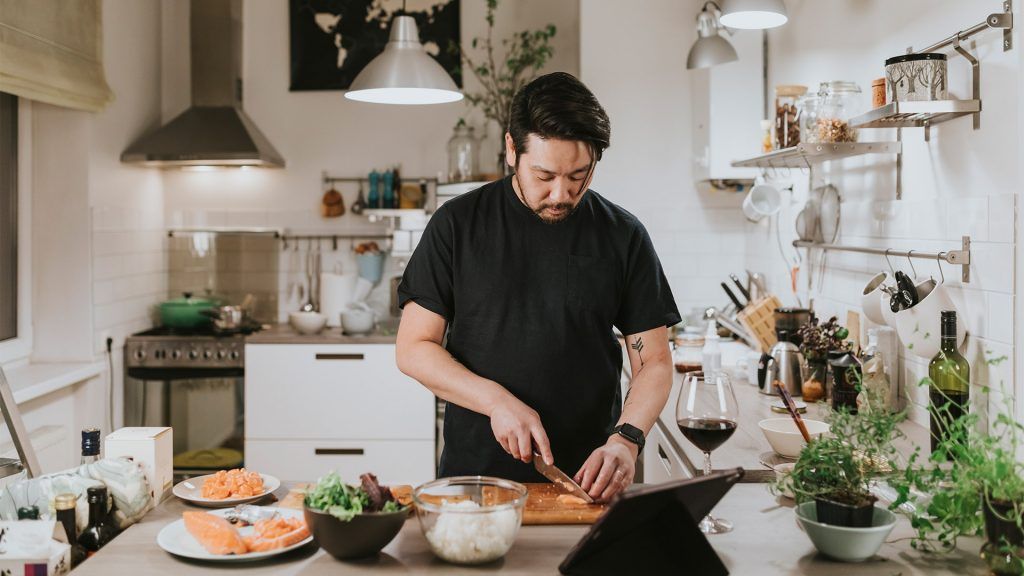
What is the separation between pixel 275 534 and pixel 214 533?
10 cm

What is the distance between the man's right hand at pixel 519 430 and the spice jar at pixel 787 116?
1.82m

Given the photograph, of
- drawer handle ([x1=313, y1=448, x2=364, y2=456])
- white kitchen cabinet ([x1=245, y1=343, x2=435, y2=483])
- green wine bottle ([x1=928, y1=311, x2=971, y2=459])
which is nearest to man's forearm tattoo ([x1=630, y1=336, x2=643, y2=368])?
green wine bottle ([x1=928, y1=311, x2=971, y2=459])

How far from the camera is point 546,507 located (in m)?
1.75

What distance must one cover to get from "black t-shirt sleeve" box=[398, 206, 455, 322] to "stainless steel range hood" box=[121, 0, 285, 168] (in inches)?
105

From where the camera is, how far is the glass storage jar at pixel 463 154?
501 cm

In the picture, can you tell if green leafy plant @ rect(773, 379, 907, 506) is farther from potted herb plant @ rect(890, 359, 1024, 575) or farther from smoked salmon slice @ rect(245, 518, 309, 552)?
smoked salmon slice @ rect(245, 518, 309, 552)

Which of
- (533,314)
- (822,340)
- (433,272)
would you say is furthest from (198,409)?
(822,340)

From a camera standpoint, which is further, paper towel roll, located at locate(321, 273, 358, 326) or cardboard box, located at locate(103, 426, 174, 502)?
paper towel roll, located at locate(321, 273, 358, 326)

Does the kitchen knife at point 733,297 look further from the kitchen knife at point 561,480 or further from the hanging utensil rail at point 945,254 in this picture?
the kitchen knife at point 561,480

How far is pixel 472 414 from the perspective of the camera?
7.60 ft

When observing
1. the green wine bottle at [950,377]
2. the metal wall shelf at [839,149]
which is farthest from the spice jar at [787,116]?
the green wine bottle at [950,377]

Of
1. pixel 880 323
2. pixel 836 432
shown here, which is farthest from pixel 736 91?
pixel 836 432

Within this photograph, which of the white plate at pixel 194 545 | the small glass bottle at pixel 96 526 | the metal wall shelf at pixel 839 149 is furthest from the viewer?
the metal wall shelf at pixel 839 149

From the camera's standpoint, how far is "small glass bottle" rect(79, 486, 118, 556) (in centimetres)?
164
